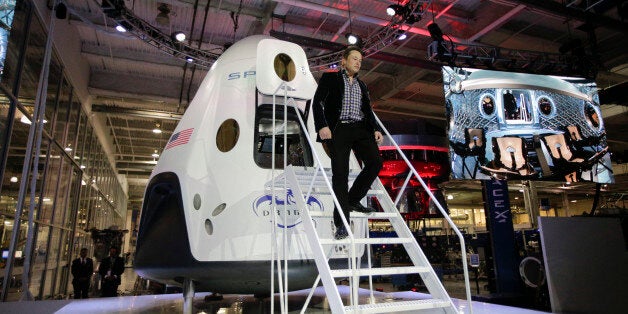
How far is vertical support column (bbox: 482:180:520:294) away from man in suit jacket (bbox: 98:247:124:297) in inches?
364

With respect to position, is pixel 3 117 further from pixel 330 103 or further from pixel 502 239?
pixel 502 239

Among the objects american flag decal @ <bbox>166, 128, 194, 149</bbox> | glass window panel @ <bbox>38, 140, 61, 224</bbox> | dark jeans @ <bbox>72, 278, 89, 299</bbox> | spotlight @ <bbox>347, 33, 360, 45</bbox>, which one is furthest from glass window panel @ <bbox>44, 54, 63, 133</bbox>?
spotlight @ <bbox>347, 33, 360, 45</bbox>

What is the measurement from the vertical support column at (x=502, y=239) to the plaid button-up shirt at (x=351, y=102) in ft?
23.4

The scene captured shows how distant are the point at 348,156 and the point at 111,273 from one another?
926 centimetres

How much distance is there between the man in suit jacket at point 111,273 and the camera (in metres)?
9.98

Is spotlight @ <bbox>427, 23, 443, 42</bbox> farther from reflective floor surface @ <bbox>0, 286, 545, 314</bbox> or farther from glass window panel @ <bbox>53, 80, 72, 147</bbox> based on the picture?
glass window panel @ <bbox>53, 80, 72, 147</bbox>

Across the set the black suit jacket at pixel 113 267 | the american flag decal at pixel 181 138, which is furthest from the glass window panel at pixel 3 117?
the black suit jacket at pixel 113 267

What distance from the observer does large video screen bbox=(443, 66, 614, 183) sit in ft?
32.4

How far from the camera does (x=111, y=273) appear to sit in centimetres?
1041

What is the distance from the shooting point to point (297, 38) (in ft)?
32.4

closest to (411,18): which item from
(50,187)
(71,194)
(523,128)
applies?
(523,128)

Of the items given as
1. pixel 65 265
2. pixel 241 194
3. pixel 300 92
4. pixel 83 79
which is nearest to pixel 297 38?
pixel 300 92

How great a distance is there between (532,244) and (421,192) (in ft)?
15.2

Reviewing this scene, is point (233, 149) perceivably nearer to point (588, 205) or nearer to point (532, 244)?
point (532, 244)
